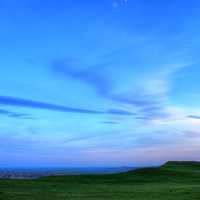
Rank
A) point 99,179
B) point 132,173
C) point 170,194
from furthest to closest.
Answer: point 132,173 → point 99,179 → point 170,194

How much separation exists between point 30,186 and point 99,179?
11.3m

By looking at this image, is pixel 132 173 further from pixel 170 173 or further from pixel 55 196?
pixel 55 196

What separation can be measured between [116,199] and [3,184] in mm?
11478

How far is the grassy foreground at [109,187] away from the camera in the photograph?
27203 mm

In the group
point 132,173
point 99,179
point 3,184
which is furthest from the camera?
point 132,173

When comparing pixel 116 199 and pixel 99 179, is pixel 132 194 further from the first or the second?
pixel 99 179

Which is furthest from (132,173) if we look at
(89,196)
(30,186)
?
(89,196)

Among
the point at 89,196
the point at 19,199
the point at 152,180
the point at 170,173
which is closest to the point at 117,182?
the point at 152,180

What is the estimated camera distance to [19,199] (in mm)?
24438

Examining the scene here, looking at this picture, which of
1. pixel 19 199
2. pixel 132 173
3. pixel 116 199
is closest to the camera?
pixel 19 199

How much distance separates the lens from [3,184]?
1323 inches

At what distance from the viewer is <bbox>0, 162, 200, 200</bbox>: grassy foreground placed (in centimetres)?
2720

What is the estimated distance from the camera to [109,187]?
35.4 meters

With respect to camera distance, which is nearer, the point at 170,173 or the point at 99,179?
the point at 99,179
